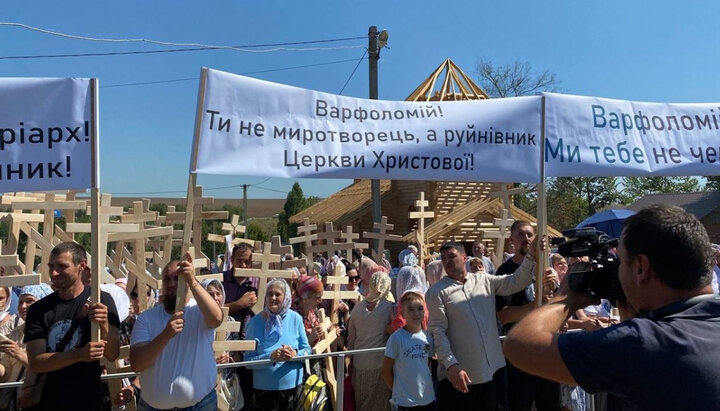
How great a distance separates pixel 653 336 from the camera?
5.61ft

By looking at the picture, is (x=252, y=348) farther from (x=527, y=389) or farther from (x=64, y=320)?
(x=527, y=389)

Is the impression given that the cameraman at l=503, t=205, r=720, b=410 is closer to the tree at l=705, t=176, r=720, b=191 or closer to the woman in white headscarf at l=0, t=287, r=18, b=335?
the woman in white headscarf at l=0, t=287, r=18, b=335

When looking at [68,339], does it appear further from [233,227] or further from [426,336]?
[233,227]

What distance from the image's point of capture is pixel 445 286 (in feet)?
15.0

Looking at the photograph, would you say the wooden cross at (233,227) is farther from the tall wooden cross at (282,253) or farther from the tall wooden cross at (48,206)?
the tall wooden cross at (48,206)

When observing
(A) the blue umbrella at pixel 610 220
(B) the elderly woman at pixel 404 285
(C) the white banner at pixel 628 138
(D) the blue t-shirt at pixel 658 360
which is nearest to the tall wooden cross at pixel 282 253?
(B) the elderly woman at pixel 404 285

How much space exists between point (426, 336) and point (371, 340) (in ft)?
2.82

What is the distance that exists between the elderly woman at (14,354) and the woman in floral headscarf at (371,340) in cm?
263

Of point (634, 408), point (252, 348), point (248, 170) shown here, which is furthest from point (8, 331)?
point (634, 408)

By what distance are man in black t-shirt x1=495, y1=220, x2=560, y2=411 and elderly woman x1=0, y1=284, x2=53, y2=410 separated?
131 inches

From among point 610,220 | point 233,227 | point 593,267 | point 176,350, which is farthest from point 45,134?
point 610,220

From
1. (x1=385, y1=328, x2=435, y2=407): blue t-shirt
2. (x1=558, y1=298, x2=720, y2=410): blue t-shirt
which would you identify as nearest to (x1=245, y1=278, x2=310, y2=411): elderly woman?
(x1=385, y1=328, x2=435, y2=407): blue t-shirt

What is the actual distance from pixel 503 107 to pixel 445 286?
137cm

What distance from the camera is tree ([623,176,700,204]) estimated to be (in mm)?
50422
